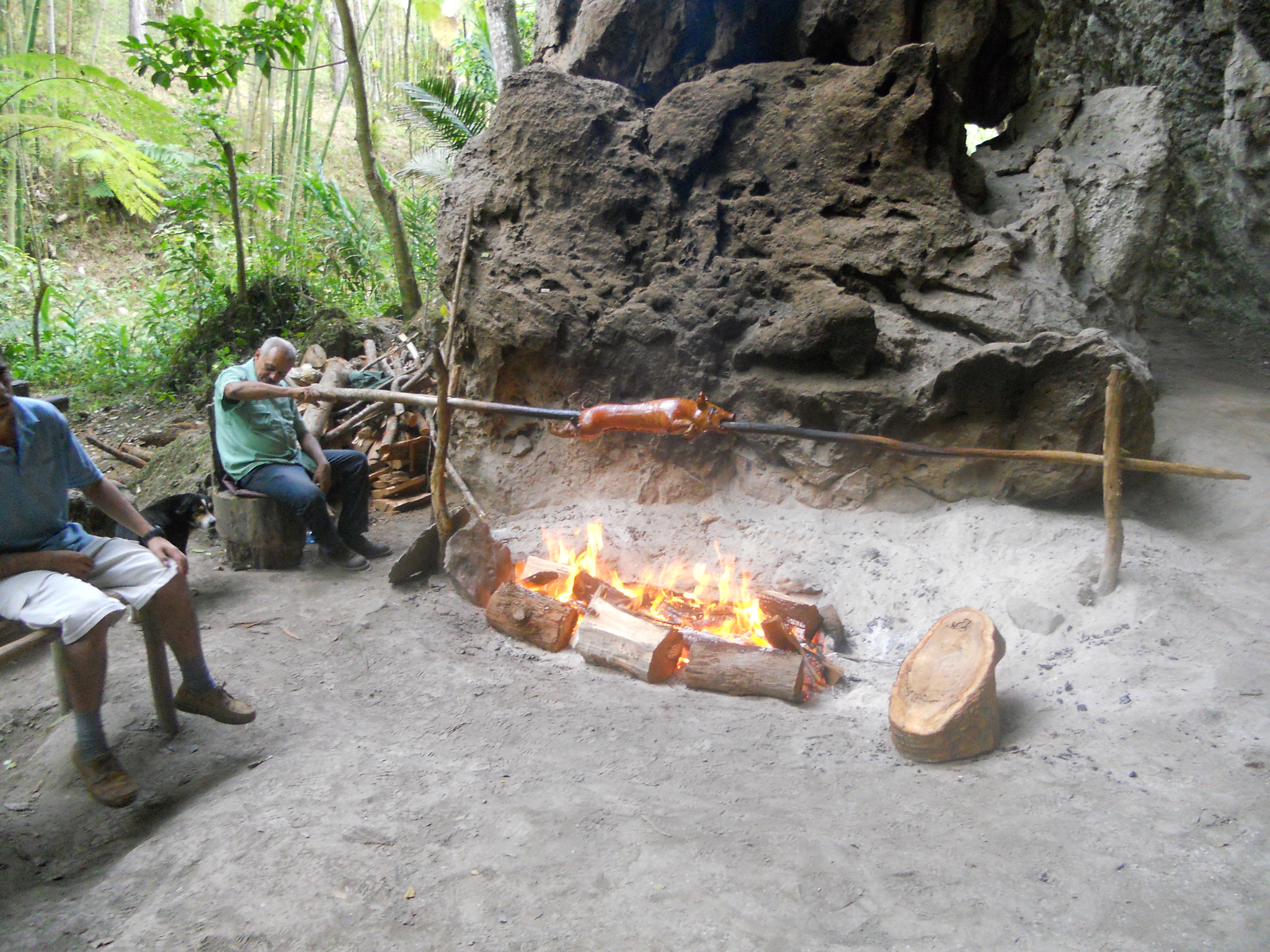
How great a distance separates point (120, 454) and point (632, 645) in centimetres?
571

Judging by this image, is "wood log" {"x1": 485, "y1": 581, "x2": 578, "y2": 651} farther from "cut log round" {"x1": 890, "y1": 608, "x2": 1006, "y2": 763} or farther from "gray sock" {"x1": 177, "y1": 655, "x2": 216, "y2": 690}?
"cut log round" {"x1": 890, "y1": 608, "x2": 1006, "y2": 763}

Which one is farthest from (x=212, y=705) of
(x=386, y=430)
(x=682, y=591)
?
(x=386, y=430)

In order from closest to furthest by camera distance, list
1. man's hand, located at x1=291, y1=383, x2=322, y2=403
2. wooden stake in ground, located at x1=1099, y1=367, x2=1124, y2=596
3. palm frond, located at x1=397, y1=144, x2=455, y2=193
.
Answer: wooden stake in ground, located at x1=1099, y1=367, x2=1124, y2=596 → man's hand, located at x1=291, y1=383, x2=322, y2=403 → palm frond, located at x1=397, y1=144, x2=455, y2=193

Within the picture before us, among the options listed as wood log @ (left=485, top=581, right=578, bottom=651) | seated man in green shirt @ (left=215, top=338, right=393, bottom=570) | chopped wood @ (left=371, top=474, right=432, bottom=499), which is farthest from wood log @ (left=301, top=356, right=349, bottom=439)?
wood log @ (left=485, top=581, right=578, bottom=651)

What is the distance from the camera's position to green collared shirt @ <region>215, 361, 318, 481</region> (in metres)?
5.06

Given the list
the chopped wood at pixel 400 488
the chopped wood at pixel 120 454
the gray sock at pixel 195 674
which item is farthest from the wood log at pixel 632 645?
the chopped wood at pixel 120 454

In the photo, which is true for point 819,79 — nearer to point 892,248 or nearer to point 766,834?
point 892,248

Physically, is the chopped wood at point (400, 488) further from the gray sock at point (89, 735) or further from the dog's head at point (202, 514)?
the gray sock at point (89, 735)

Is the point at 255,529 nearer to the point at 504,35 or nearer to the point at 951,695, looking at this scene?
the point at 951,695

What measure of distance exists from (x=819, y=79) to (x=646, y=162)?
1.36m

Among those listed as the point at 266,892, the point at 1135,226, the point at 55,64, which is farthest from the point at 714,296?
the point at 55,64

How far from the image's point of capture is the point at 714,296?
5.30m

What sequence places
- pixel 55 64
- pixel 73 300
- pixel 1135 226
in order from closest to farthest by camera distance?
pixel 1135 226, pixel 55 64, pixel 73 300

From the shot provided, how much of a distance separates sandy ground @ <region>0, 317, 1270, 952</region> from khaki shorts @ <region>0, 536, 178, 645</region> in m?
0.71
